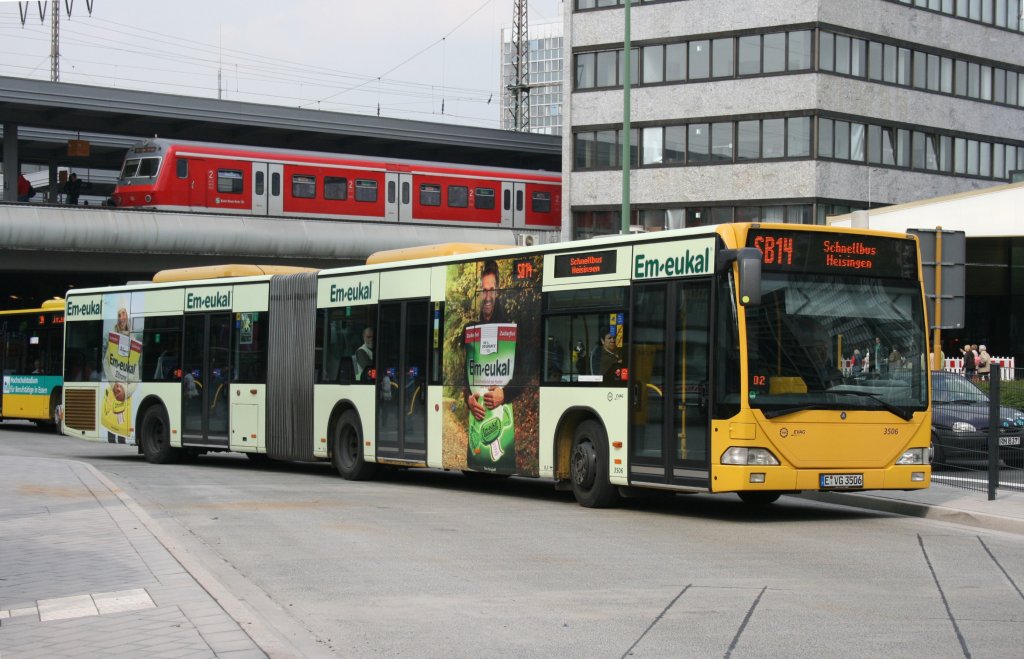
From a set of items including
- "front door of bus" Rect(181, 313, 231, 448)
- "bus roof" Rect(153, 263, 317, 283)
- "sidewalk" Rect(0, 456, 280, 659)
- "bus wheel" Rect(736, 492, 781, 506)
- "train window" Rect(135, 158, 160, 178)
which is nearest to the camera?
"sidewalk" Rect(0, 456, 280, 659)

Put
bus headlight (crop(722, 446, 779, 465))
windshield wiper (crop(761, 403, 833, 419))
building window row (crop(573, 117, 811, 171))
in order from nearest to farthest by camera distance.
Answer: bus headlight (crop(722, 446, 779, 465))
windshield wiper (crop(761, 403, 833, 419))
building window row (crop(573, 117, 811, 171))

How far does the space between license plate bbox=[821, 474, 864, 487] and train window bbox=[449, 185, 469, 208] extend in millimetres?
36357

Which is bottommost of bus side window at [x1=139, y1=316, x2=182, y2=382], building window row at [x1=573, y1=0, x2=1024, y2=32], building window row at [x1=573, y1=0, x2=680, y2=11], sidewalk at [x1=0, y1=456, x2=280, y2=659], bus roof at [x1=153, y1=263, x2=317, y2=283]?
sidewalk at [x1=0, y1=456, x2=280, y2=659]

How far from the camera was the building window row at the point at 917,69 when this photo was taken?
51469 millimetres

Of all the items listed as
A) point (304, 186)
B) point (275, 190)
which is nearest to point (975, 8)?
point (304, 186)

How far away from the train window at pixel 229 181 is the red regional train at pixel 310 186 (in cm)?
3

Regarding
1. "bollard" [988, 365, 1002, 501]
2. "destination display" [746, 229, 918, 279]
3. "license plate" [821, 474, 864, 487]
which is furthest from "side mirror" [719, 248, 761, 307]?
"bollard" [988, 365, 1002, 501]

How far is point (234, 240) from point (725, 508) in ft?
95.8

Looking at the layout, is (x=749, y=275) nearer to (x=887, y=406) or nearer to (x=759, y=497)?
(x=887, y=406)

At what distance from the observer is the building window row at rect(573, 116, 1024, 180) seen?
169 ft

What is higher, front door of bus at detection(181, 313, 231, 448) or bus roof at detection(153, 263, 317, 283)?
bus roof at detection(153, 263, 317, 283)

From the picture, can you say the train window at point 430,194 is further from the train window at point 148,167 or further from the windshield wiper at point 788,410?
the windshield wiper at point 788,410

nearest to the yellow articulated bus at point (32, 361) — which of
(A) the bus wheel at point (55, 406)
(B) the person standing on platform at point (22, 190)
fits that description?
(A) the bus wheel at point (55, 406)

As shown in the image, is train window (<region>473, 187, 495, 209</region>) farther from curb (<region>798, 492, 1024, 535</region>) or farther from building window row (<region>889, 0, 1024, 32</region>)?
curb (<region>798, 492, 1024, 535</region>)
